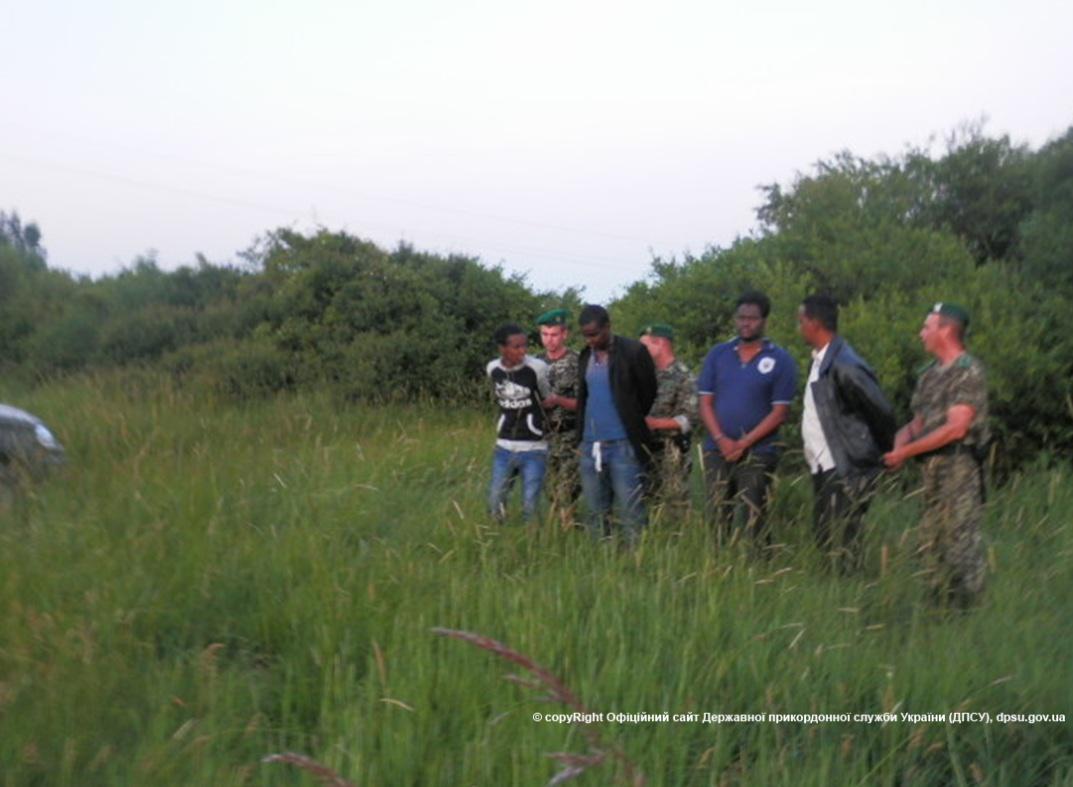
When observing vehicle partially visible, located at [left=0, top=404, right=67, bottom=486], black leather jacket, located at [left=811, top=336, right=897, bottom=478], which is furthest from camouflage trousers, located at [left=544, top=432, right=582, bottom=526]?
vehicle partially visible, located at [left=0, top=404, right=67, bottom=486]

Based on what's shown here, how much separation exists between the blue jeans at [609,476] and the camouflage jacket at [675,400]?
0.42 m

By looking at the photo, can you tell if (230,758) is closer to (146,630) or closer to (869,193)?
(146,630)

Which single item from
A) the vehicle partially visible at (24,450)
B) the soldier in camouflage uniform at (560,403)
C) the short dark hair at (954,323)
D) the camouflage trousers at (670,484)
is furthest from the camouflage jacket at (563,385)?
the vehicle partially visible at (24,450)

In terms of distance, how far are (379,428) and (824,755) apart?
6456 millimetres

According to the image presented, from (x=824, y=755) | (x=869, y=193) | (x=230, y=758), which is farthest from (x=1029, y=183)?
(x=230, y=758)

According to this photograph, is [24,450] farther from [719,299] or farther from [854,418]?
[719,299]

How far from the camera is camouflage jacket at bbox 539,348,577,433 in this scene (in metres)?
8.18

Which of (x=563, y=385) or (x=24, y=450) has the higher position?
(x=563, y=385)

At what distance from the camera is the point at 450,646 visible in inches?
167

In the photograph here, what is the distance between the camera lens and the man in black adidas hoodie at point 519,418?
786 centimetres

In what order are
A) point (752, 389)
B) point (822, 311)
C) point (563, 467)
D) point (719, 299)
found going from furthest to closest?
point (719, 299) < point (563, 467) < point (752, 389) < point (822, 311)

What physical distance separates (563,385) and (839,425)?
2.31 meters

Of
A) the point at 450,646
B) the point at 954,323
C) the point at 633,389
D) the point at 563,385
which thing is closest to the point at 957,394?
the point at 954,323

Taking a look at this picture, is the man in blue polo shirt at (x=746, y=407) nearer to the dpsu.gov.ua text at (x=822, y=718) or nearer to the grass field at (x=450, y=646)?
the grass field at (x=450, y=646)
